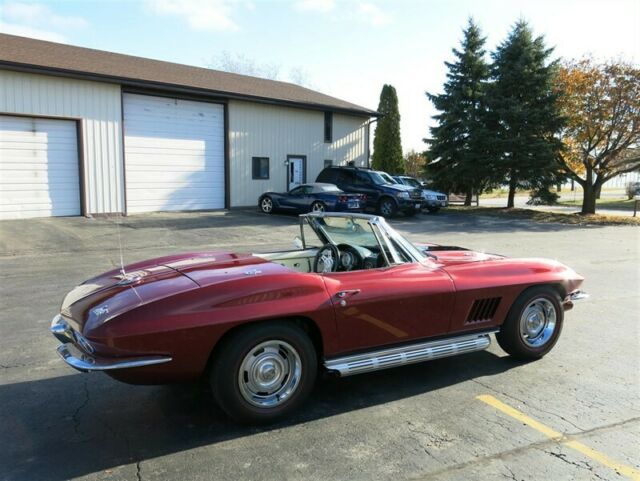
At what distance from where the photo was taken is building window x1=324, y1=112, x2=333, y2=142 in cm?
2455

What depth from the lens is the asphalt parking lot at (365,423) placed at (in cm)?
294

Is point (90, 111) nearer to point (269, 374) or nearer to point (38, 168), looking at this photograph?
point (38, 168)

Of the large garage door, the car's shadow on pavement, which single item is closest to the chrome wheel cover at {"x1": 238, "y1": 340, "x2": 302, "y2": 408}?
the car's shadow on pavement

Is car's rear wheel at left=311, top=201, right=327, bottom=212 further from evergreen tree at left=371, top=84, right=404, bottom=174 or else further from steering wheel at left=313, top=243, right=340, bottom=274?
evergreen tree at left=371, top=84, right=404, bottom=174

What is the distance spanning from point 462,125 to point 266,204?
11.6 meters

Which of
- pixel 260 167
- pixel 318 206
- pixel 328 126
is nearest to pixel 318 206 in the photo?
pixel 318 206

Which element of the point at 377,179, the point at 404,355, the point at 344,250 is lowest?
the point at 404,355

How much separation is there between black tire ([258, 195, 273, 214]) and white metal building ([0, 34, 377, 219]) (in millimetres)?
1584

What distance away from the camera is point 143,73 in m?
18.8

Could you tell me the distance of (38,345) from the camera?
495 cm

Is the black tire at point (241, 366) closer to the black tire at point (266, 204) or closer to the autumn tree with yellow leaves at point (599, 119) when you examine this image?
the black tire at point (266, 204)

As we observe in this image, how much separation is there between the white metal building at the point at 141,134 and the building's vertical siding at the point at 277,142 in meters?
0.05

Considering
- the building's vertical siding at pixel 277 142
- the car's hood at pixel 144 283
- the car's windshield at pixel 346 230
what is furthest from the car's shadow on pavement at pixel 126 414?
the building's vertical siding at pixel 277 142

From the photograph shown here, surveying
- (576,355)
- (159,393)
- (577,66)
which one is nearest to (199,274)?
(159,393)
